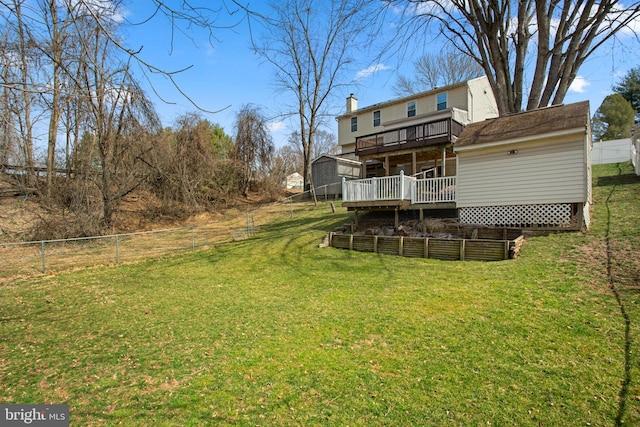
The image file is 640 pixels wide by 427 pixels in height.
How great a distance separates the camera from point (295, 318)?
5117 mm

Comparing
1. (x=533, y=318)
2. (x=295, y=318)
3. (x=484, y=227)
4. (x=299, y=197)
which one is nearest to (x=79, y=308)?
(x=295, y=318)

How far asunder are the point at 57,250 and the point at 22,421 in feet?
37.9

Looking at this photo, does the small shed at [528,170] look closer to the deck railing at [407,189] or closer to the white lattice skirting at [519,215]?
the white lattice skirting at [519,215]

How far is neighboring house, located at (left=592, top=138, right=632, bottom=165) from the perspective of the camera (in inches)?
870

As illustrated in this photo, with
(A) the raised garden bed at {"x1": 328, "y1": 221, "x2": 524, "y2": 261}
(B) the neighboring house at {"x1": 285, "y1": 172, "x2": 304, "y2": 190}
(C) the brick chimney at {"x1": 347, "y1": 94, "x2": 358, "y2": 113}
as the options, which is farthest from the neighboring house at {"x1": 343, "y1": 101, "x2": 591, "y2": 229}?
(B) the neighboring house at {"x1": 285, "y1": 172, "x2": 304, "y2": 190}

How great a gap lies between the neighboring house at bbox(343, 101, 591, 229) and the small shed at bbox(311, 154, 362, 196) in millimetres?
12021

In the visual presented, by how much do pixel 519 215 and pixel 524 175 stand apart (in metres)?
1.26

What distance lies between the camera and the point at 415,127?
1644 centimetres

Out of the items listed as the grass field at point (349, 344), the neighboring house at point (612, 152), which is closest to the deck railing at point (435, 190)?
the grass field at point (349, 344)

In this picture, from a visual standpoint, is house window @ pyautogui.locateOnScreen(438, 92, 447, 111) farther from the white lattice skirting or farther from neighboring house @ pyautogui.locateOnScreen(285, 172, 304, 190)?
neighboring house @ pyautogui.locateOnScreen(285, 172, 304, 190)

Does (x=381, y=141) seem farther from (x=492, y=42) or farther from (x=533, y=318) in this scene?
(x=533, y=318)

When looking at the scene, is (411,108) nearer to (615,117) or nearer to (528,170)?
(528,170)

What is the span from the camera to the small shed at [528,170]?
9.04 metres

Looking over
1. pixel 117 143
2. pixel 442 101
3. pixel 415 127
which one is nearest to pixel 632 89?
pixel 442 101
